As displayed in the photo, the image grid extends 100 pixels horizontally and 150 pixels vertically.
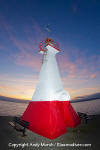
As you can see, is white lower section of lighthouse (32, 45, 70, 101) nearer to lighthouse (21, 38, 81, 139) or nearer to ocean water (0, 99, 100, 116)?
lighthouse (21, 38, 81, 139)

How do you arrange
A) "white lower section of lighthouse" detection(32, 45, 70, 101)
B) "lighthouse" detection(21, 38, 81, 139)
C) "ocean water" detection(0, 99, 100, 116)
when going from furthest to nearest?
"ocean water" detection(0, 99, 100, 116) → "white lower section of lighthouse" detection(32, 45, 70, 101) → "lighthouse" detection(21, 38, 81, 139)

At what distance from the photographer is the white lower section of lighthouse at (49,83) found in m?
8.26

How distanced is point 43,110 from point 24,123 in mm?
1740

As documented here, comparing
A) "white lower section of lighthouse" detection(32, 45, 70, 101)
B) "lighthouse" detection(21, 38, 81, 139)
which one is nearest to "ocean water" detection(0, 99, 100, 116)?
"lighthouse" detection(21, 38, 81, 139)

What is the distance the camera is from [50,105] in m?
7.66

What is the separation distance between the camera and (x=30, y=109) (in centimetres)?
883

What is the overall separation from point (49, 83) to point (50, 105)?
1.93m

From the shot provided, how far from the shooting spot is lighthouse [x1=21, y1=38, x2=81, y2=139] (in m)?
7.18

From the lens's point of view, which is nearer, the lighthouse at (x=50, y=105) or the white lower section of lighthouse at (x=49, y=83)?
the lighthouse at (x=50, y=105)

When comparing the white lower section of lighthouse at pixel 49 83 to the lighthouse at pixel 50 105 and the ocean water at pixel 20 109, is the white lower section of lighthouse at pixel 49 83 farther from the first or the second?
the ocean water at pixel 20 109

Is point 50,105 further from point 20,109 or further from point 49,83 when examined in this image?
point 20,109

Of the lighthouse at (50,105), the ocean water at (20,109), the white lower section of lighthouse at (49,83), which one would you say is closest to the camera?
the lighthouse at (50,105)

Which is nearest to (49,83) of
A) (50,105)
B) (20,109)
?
(50,105)

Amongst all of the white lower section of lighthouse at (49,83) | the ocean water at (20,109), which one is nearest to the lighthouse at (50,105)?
the white lower section of lighthouse at (49,83)
